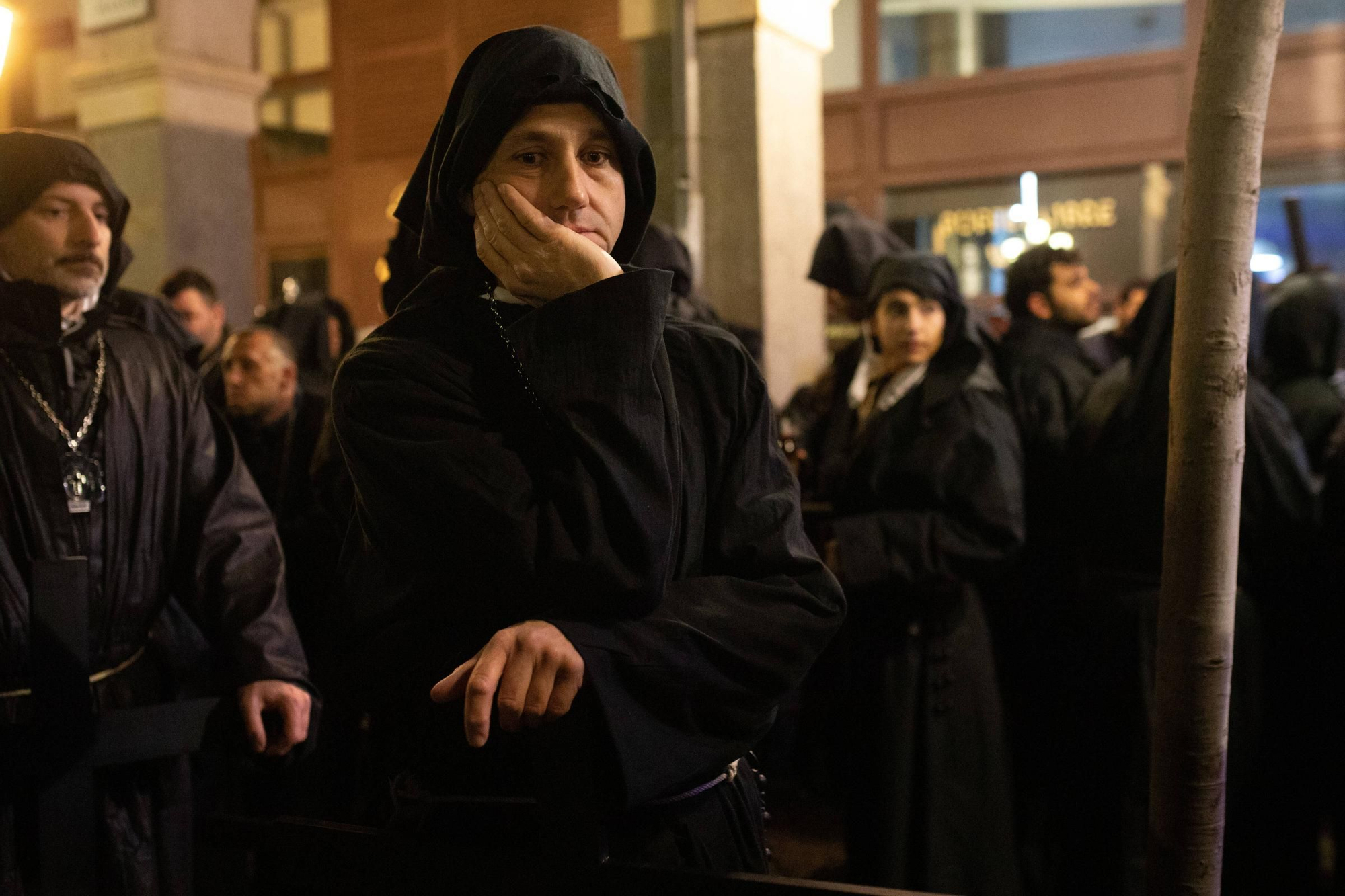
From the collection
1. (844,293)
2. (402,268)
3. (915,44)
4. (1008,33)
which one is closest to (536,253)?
(402,268)

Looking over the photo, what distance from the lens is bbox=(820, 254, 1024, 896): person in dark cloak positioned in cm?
366

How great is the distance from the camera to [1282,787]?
13.6ft

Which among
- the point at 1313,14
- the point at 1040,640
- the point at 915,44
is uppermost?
the point at 915,44

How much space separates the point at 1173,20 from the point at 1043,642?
8943 millimetres

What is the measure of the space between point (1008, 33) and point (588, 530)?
1198cm

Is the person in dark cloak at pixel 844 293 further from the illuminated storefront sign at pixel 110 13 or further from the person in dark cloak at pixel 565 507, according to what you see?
the illuminated storefront sign at pixel 110 13

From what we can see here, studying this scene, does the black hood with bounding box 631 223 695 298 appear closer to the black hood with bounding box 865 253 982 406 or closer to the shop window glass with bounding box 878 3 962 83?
the black hood with bounding box 865 253 982 406

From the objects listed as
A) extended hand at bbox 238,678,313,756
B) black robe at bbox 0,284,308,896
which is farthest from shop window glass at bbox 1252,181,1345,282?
extended hand at bbox 238,678,313,756

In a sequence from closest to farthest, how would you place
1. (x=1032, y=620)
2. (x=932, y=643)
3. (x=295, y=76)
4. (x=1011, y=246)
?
(x=932, y=643)
(x=1032, y=620)
(x=1011, y=246)
(x=295, y=76)

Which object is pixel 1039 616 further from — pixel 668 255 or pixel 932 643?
pixel 668 255

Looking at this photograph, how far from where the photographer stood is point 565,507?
4.73ft

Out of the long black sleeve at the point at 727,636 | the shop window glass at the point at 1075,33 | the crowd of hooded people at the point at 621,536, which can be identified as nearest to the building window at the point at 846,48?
the shop window glass at the point at 1075,33

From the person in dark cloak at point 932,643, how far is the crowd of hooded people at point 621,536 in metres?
0.01

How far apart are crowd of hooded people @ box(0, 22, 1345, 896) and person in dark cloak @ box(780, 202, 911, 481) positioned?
0.02 metres
